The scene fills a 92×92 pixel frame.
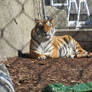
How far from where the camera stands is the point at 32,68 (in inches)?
83.0

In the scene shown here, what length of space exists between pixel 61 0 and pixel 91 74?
2438mm

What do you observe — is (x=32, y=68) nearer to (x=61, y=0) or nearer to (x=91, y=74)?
(x=91, y=74)

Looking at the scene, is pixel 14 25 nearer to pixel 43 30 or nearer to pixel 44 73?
pixel 43 30

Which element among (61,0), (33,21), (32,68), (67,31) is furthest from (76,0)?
(32,68)

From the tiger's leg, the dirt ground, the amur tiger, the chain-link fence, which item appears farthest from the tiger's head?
the chain-link fence

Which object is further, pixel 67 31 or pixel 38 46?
pixel 67 31

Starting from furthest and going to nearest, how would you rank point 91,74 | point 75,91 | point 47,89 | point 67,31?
point 67,31
point 91,74
point 47,89
point 75,91

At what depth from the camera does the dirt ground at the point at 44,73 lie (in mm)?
1662

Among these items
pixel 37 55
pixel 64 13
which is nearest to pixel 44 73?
pixel 37 55

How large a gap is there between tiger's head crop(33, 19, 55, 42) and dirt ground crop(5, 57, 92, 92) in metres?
0.29

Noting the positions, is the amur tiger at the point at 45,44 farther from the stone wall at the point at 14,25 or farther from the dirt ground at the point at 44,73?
the dirt ground at the point at 44,73

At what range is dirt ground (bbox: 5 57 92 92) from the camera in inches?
65.4

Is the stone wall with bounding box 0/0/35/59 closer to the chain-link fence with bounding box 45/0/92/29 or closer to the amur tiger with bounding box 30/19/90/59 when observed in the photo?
the amur tiger with bounding box 30/19/90/59

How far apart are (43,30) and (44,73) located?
77cm
